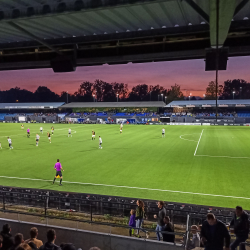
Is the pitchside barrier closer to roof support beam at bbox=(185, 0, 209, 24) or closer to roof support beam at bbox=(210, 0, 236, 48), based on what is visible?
roof support beam at bbox=(210, 0, 236, 48)

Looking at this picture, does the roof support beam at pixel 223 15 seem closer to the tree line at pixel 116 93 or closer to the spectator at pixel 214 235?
the spectator at pixel 214 235

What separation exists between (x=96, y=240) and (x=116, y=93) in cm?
12973

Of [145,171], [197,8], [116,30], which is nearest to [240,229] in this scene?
[197,8]

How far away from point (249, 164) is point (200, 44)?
58.0 feet

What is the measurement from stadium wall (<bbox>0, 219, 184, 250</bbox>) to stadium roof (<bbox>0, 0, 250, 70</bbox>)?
180 inches

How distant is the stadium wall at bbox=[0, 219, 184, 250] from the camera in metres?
5.56

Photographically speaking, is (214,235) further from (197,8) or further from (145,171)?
(145,171)

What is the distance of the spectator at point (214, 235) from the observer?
14.6 feet

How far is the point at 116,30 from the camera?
16.5 ft

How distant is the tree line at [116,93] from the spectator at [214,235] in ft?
367

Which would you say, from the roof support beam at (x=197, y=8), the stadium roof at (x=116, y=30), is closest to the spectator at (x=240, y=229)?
the stadium roof at (x=116, y=30)

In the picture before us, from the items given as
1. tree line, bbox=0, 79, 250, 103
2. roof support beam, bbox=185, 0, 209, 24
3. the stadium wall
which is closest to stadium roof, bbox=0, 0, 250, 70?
roof support beam, bbox=185, 0, 209, 24

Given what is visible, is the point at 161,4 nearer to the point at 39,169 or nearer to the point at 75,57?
the point at 75,57

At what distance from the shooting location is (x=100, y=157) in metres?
22.7
